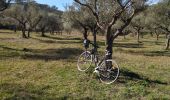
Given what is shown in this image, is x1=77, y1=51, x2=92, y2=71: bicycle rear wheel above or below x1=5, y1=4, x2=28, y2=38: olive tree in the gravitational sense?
below

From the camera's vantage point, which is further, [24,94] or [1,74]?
[1,74]

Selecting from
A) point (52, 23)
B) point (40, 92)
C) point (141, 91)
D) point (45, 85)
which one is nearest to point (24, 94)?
point (40, 92)

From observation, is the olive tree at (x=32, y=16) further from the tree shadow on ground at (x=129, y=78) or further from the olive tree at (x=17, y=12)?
the tree shadow on ground at (x=129, y=78)

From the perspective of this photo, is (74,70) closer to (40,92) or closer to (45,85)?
(45,85)

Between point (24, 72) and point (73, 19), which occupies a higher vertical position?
point (73, 19)

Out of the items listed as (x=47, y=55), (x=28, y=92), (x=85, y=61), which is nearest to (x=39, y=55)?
(x=47, y=55)

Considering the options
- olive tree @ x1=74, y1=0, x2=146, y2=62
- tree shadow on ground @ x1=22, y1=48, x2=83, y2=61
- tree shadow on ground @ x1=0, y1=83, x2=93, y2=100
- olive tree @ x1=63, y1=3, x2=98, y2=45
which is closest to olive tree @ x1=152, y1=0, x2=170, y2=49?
olive tree @ x1=63, y1=3, x2=98, y2=45

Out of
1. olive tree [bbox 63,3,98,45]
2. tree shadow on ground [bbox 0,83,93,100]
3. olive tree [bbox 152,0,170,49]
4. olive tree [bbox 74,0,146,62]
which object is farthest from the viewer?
olive tree [bbox 63,3,98,45]

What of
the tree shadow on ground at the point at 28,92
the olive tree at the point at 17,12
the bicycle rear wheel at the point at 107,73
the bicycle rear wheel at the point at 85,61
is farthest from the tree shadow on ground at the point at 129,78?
the olive tree at the point at 17,12

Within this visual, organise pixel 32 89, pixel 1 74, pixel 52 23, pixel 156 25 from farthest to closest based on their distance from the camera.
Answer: pixel 52 23, pixel 156 25, pixel 1 74, pixel 32 89

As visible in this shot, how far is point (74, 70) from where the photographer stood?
2089 centimetres

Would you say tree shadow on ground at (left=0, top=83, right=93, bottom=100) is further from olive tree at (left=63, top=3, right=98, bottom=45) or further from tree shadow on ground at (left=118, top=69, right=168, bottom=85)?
olive tree at (left=63, top=3, right=98, bottom=45)

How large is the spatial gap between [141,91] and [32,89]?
5042 millimetres

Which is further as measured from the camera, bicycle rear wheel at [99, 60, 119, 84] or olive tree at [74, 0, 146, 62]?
olive tree at [74, 0, 146, 62]
